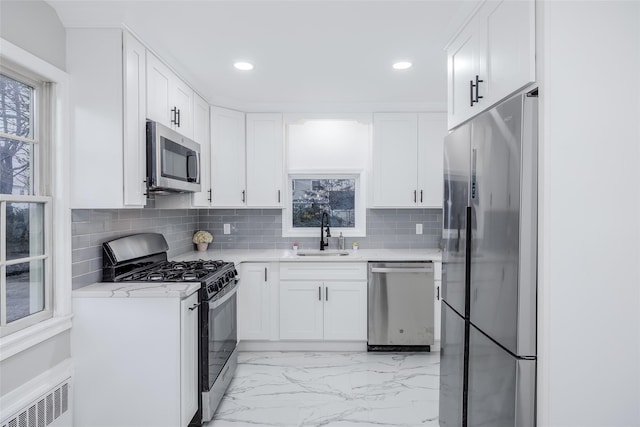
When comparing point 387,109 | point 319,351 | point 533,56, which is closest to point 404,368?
point 319,351

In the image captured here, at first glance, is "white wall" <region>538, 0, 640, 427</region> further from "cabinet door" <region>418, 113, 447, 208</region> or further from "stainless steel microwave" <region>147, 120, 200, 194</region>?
"cabinet door" <region>418, 113, 447, 208</region>

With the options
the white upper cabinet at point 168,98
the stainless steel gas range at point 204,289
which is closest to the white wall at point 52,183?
the stainless steel gas range at point 204,289

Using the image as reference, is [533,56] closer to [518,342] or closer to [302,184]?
[518,342]

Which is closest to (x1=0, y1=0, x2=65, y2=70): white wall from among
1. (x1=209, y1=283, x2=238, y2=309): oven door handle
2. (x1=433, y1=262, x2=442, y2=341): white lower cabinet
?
(x1=209, y1=283, x2=238, y2=309): oven door handle

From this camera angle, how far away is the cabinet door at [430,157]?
13.0 feet

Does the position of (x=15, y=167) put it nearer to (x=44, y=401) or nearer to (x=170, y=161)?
(x=170, y=161)

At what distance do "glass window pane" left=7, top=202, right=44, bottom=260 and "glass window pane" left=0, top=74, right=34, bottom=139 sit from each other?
366mm

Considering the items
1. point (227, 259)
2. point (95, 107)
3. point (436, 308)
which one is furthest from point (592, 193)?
point (227, 259)

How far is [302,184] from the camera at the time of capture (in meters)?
4.41

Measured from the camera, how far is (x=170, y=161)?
8.66ft

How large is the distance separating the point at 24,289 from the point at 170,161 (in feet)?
3.64

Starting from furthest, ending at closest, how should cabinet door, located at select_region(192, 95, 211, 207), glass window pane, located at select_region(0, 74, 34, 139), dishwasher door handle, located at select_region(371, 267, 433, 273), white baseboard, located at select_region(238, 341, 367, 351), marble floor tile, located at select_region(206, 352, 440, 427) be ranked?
white baseboard, located at select_region(238, 341, 367, 351)
dishwasher door handle, located at select_region(371, 267, 433, 273)
cabinet door, located at select_region(192, 95, 211, 207)
marble floor tile, located at select_region(206, 352, 440, 427)
glass window pane, located at select_region(0, 74, 34, 139)

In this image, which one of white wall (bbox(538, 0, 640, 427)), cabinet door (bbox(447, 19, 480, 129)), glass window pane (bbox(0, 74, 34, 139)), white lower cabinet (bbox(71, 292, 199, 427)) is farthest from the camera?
white lower cabinet (bbox(71, 292, 199, 427))

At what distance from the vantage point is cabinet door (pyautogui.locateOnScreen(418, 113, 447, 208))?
3959 mm
